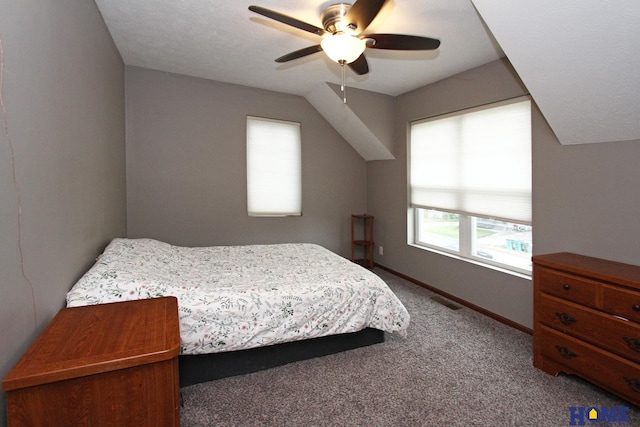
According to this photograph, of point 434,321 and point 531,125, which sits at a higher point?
point 531,125

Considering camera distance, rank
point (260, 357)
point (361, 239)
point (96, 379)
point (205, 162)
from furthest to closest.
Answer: point (361, 239) → point (205, 162) → point (260, 357) → point (96, 379)

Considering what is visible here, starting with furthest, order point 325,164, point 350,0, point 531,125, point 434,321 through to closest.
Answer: point 325,164, point 434,321, point 531,125, point 350,0

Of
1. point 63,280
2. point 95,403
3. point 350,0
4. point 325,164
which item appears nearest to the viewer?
point 95,403

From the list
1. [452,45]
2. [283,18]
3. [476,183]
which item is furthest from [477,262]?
[283,18]

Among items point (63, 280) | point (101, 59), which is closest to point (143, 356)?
point (63, 280)

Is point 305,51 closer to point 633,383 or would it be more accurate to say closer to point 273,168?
point 273,168

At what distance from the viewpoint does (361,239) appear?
5.01m

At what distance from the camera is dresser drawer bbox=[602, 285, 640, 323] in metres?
1.73

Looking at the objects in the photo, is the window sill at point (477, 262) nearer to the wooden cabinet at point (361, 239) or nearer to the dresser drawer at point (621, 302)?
the wooden cabinet at point (361, 239)

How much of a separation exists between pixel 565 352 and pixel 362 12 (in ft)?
7.90

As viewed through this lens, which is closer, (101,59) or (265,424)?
(265,424)

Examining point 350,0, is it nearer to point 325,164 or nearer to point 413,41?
point 413,41

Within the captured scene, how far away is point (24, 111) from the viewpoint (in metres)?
1.24

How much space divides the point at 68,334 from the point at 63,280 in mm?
504
